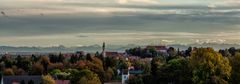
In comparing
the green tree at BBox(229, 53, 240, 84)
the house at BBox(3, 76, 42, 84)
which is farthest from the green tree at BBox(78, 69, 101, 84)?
the green tree at BBox(229, 53, 240, 84)

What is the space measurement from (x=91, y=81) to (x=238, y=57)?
1356 centimetres

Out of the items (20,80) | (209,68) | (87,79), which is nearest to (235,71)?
(209,68)

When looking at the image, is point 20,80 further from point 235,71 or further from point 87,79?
point 235,71

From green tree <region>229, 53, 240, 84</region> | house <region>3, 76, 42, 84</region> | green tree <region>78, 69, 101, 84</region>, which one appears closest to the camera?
green tree <region>229, 53, 240, 84</region>

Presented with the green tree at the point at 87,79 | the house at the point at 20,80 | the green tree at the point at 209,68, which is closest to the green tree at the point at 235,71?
the green tree at the point at 209,68

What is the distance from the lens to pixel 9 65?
4055 inches

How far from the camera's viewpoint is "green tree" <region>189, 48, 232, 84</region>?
5719 centimetres

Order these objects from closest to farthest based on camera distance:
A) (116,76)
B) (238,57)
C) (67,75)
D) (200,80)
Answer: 1. (200,80)
2. (238,57)
3. (67,75)
4. (116,76)

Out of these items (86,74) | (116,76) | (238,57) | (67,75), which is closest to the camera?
(238,57)

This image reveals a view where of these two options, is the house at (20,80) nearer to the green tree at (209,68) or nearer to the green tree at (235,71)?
the green tree at (209,68)

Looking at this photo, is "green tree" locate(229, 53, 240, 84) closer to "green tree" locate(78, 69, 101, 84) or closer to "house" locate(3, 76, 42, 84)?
"green tree" locate(78, 69, 101, 84)

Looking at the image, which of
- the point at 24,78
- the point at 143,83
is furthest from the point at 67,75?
the point at 143,83

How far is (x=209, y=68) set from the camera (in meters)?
57.7

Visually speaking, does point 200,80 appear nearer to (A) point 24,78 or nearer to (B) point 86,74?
(B) point 86,74
